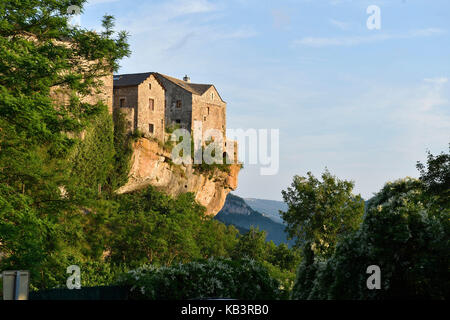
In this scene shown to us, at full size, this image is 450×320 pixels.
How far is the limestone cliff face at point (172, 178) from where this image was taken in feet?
185

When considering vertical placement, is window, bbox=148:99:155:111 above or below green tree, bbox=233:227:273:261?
above

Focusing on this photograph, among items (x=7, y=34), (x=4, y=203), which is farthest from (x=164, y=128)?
(x=4, y=203)

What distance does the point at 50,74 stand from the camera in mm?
24594

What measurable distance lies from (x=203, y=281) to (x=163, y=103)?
42.0 m

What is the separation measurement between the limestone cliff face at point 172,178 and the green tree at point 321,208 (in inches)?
596

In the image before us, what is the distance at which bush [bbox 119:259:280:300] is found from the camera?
21562mm

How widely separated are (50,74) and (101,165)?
25.7 meters

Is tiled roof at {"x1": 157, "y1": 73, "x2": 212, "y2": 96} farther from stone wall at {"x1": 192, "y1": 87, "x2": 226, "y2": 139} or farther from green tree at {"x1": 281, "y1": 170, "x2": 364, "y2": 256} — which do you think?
green tree at {"x1": 281, "y1": 170, "x2": 364, "y2": 256}

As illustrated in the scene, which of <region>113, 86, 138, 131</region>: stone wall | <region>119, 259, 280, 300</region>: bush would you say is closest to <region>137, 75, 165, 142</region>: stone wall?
<region>113, 86, 138, 131</region>: stone wall

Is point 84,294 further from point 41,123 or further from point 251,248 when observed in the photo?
point 251,248

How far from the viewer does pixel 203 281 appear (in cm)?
2312

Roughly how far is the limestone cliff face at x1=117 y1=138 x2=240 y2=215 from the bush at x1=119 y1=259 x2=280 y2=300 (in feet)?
106

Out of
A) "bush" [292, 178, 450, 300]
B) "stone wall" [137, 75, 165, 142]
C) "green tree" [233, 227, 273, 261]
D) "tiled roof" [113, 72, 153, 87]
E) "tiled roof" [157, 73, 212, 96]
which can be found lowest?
"green tree" [233, 227, 273, 261]
